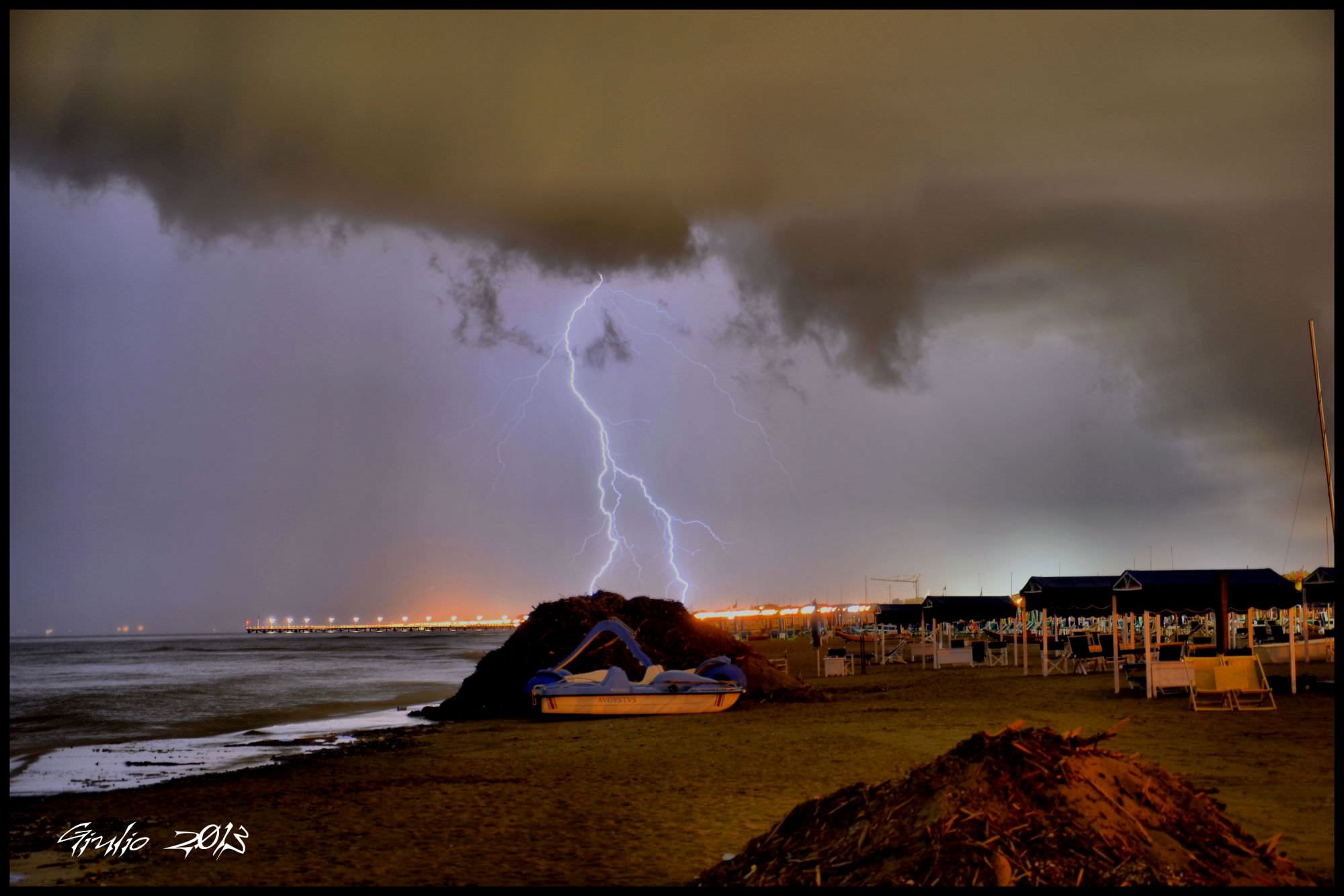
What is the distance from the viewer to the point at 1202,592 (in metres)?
22.2

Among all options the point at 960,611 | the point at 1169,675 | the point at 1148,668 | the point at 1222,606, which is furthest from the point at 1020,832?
the point at 960,611

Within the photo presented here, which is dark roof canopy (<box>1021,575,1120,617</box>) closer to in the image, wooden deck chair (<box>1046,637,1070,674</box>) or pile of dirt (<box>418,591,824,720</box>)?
wooden deck chair (<box>1046,637,1070,674</box>)

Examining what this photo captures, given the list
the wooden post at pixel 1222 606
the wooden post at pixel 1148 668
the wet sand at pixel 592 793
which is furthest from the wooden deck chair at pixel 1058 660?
the wet sand at pixel 592 793

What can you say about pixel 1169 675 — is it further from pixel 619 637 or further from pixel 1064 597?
pixel 619 637

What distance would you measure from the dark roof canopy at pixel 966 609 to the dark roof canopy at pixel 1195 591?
1516 cm

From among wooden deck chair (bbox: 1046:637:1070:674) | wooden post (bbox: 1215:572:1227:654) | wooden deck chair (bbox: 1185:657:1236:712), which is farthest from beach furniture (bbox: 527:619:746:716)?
wooden deck chair (bbox: 1046:637:1070:674)

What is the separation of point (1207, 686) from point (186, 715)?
2629 centimetres

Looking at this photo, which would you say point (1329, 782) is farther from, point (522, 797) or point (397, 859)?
point (397, 859)

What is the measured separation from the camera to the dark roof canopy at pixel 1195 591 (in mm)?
21984

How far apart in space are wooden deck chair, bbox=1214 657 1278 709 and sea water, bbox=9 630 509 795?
16899 mm

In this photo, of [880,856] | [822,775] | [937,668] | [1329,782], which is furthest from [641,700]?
[937,668]

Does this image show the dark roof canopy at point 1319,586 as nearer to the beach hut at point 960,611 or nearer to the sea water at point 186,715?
the beach hut at point 960,611

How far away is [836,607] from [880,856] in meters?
142

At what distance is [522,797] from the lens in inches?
448
